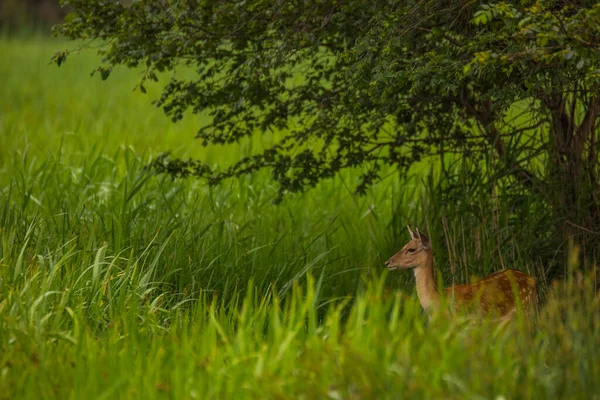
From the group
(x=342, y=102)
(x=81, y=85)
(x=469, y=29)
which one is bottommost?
(x=81, y=85)

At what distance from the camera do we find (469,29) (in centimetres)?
566

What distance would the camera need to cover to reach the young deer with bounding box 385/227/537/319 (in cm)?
500

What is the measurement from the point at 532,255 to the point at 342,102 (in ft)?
4.80

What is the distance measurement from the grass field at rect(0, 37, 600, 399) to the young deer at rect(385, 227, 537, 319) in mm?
175

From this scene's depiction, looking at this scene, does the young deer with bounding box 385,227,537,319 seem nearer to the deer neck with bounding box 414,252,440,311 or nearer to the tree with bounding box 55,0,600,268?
the deer neck with bounding box 414,252,440,311

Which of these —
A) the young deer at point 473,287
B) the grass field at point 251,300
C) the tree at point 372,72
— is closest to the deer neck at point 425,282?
the young deer at point 473,287

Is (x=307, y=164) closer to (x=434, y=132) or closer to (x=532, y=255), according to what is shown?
(x=434, y=132)

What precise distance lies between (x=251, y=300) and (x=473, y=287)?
113cm

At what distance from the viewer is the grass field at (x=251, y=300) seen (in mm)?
3531

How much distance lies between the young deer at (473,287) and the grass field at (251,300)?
18 cm

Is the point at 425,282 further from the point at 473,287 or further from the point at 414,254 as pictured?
the point at 473,287

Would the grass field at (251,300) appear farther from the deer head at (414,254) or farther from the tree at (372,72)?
the tree at (372,72)

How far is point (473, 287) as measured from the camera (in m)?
5.06

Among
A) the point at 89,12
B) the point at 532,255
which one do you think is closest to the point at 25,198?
the point at 89,12
